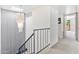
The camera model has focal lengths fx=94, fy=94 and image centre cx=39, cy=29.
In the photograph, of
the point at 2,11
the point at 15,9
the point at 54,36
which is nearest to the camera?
the point at 15,9

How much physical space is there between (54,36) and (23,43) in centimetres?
135

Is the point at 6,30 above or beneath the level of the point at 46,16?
beneath

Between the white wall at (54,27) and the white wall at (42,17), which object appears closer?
the white wall at (42,17)

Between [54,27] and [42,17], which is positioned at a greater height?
[42,17]

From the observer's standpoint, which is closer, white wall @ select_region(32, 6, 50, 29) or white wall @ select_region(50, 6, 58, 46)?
white wall @ select_region(32, 6, 50, 29)

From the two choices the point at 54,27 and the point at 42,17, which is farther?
the point at 54,27

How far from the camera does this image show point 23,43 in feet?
8.31

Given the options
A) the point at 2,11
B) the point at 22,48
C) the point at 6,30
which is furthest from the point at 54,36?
the point at 2,11
